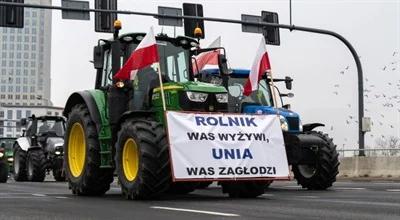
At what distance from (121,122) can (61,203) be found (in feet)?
5.56

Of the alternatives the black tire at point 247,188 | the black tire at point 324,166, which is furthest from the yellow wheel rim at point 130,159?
the black tire at point 324,166

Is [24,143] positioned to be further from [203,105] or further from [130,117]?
[203,105]

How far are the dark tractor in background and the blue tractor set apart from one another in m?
9.38

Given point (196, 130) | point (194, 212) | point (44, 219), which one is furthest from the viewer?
point (196, 130)

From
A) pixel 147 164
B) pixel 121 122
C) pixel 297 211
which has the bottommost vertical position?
pixel 297 211

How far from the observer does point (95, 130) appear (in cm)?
1150

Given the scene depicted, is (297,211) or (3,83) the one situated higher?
(3,83)

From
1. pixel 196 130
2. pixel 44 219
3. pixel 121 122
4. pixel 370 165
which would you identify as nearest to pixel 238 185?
pixel 196 130

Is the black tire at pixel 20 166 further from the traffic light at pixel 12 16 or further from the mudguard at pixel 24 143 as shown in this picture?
the traffic light at pixel 12 16

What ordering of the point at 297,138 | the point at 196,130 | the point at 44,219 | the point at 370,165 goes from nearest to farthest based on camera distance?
the point at 44,219
the point at 196,130
the point at 297,138
the point at 370,165

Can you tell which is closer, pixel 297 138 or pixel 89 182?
pixel 89 182

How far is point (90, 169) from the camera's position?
11.3 m

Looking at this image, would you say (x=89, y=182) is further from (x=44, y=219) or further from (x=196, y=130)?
(x=44, y=219)

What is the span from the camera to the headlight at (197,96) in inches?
416
